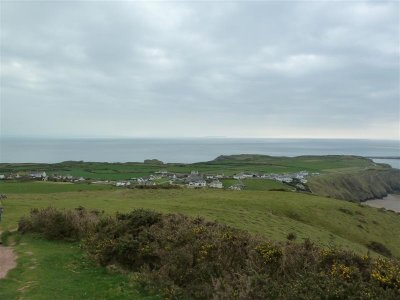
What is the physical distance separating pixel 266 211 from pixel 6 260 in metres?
27.8

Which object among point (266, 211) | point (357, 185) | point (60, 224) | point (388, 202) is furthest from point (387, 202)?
point (60, 224)

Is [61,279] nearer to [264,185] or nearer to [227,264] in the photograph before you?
[227,264]

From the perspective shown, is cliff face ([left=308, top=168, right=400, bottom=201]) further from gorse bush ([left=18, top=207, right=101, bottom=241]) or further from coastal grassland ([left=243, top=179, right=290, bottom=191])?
gorse bush ([left=18, top=207, right=101, bottom=241])

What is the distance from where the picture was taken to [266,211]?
39312 millimetres

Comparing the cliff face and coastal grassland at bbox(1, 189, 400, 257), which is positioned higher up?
coastal grassland at bbox(1, 189, 400, 257)

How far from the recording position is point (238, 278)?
456 inches

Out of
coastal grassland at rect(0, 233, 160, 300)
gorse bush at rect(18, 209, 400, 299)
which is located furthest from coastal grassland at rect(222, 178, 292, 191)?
coastal grassland at rect(0, 233, 160, 300)

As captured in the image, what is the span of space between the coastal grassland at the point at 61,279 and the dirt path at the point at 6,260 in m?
0.24

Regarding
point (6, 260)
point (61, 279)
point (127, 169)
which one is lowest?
point (61, 279)

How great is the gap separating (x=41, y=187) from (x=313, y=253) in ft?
172

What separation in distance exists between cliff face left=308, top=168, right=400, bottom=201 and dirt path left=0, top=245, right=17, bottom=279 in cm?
7732

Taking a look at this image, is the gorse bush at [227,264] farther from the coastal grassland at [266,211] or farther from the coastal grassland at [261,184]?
the coastal grassland at [261,184]

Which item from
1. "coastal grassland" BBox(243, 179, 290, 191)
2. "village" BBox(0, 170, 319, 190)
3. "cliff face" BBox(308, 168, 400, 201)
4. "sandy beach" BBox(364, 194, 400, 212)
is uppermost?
"village" BBox(0, 170, 319, 190)

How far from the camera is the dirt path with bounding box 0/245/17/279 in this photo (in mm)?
15023
